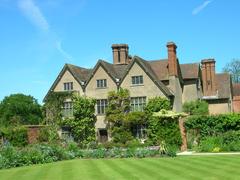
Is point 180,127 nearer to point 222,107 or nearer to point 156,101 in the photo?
point 156,101

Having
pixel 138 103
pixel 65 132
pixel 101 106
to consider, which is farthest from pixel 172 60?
pixel 65 132

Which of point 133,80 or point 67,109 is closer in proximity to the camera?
point 133,80

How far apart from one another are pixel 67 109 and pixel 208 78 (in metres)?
19.8

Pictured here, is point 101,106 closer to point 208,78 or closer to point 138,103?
point 138,103

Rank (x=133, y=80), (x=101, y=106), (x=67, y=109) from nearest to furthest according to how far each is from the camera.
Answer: (x=133, y=80)
(x=101, y=106)
(x=67, y=109)

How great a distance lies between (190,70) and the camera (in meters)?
53.0

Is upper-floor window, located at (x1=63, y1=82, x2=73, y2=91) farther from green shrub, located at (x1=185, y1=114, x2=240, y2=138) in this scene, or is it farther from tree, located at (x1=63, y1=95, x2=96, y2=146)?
green shrub, located at (x1=185, y1=114, x2=240, y2=138)

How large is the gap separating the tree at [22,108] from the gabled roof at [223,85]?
36.3 m

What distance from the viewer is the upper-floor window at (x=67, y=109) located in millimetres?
47438

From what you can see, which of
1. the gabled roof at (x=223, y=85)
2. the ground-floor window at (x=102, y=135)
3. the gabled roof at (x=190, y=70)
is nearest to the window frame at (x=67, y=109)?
the ground-floor window at (x=102, y=135)

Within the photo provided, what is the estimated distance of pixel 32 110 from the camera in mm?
85750

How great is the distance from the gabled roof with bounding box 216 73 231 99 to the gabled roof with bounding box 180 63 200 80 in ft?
17.7

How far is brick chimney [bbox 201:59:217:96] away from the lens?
5630 centimetres

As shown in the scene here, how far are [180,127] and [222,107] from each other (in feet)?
57.6
